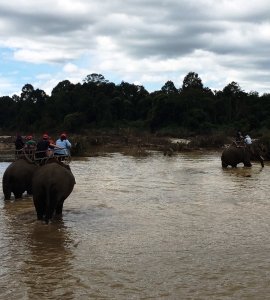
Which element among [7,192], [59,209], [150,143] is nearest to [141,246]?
[59,209]

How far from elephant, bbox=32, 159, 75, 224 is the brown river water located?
11.9 inches

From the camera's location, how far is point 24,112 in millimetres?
78875

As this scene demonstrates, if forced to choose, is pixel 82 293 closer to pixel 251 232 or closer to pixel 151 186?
pixel 251 232

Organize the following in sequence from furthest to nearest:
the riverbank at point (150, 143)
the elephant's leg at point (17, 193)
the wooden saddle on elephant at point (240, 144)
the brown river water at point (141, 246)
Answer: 1. the riverbank at point (150, 143)
2. the wooden saddle on elephant at point (240, 144)
3. the elephant's leg at point (17, 193)
4. the brown river water at point (141, 246)

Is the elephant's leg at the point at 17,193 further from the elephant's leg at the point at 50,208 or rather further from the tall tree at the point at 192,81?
the tall tree at the point at 192,81

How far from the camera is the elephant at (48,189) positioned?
8.62 m

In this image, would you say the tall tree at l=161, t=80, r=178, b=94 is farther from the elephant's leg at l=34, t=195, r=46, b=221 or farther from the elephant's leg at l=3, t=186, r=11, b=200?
the elephant's leg at l=34, t=195, r=46, b=221

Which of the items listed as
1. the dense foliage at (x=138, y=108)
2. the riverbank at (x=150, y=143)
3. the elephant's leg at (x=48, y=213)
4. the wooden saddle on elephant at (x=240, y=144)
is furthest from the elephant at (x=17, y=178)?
the dense foliage at (x=138, y=108)

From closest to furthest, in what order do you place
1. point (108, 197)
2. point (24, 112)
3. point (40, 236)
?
point (40, 236)
point (108, 197)
point (24, 112)

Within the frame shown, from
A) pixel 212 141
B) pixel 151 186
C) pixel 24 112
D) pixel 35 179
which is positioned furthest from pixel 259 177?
pixel 24 112

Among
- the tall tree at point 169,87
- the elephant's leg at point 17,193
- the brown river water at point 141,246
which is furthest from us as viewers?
the tall tree at point 169,87

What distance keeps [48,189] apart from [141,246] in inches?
93.6

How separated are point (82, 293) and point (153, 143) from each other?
110ft

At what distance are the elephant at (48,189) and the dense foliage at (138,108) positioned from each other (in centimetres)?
4229
